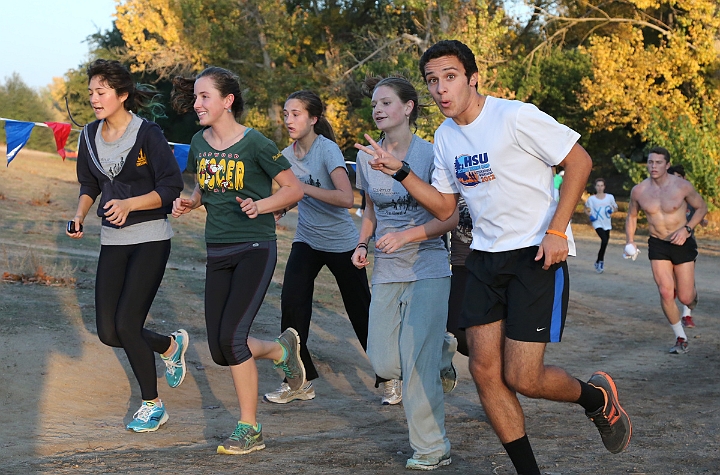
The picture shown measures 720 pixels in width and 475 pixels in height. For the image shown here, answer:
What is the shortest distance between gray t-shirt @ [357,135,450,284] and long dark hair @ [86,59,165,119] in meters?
1.57

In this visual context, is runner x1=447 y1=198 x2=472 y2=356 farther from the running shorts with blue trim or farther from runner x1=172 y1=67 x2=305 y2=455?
the running shorts with blue trim

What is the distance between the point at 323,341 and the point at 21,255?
470 centimetres

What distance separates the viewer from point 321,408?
6.52 metres

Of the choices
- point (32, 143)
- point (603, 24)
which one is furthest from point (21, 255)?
point (32, 143)

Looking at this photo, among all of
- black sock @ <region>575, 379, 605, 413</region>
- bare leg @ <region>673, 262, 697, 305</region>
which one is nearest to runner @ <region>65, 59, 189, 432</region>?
black sock @ <region>575, 379, 605, 413</region>

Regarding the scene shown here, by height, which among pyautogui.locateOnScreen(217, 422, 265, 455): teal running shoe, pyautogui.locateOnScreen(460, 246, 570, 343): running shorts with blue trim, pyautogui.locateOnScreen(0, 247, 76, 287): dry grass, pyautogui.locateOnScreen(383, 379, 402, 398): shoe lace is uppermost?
pyautogui.locateOnScreen(460, 246, 570, 343): running shorts with blue trim

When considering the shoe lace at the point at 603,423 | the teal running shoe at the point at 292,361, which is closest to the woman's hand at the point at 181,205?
the teal running shoe at the point at 292,361

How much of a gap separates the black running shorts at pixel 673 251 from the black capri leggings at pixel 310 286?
443cm

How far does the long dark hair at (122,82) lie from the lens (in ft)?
18.2

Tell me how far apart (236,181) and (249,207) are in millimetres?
342

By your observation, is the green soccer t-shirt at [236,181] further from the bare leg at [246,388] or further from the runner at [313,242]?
the runner at [313,242]

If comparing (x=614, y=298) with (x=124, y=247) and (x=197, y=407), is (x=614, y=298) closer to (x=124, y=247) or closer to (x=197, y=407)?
(x=197, y=407)

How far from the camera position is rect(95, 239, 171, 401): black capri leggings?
5434 millimetres

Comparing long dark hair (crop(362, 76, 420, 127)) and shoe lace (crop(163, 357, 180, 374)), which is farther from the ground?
long dark hair (crop(362, 76, 420, 127))
